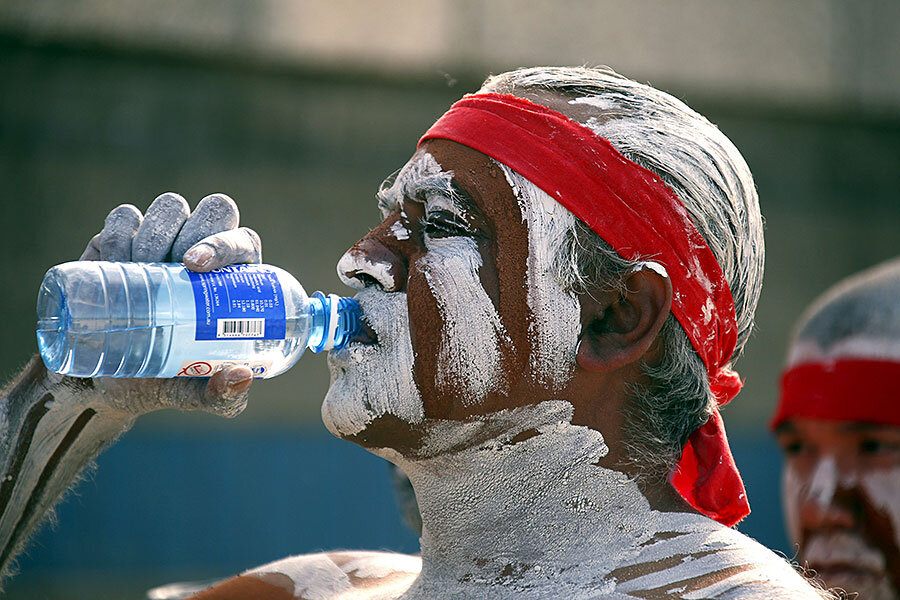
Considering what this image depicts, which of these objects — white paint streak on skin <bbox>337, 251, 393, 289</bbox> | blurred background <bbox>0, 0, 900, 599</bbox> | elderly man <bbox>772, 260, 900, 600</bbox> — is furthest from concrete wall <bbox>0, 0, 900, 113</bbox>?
white paint streak on skin <bbox>337, 251, 393, 289</bbox>

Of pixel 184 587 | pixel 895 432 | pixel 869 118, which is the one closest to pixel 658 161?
pixel 184 587

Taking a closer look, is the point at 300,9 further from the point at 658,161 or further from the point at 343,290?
the point at 658,161

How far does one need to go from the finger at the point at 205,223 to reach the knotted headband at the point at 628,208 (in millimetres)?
568

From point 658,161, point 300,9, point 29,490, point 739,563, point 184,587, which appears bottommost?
point 184,587

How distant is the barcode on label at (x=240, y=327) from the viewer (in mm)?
2543

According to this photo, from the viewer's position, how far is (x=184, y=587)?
3.72 m

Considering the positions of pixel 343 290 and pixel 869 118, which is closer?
pixel 343 290

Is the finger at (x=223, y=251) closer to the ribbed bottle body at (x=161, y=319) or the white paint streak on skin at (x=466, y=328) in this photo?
the ribbed bottle body at (x=161, y=319)

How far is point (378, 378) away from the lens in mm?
2570

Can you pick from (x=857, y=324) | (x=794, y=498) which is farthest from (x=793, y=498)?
(x=857, y=324)

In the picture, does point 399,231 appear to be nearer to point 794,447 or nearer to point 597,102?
point 597,102

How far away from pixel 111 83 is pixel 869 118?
307 inches

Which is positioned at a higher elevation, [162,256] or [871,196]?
[871,196]

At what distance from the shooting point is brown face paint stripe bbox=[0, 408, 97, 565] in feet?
9.59
